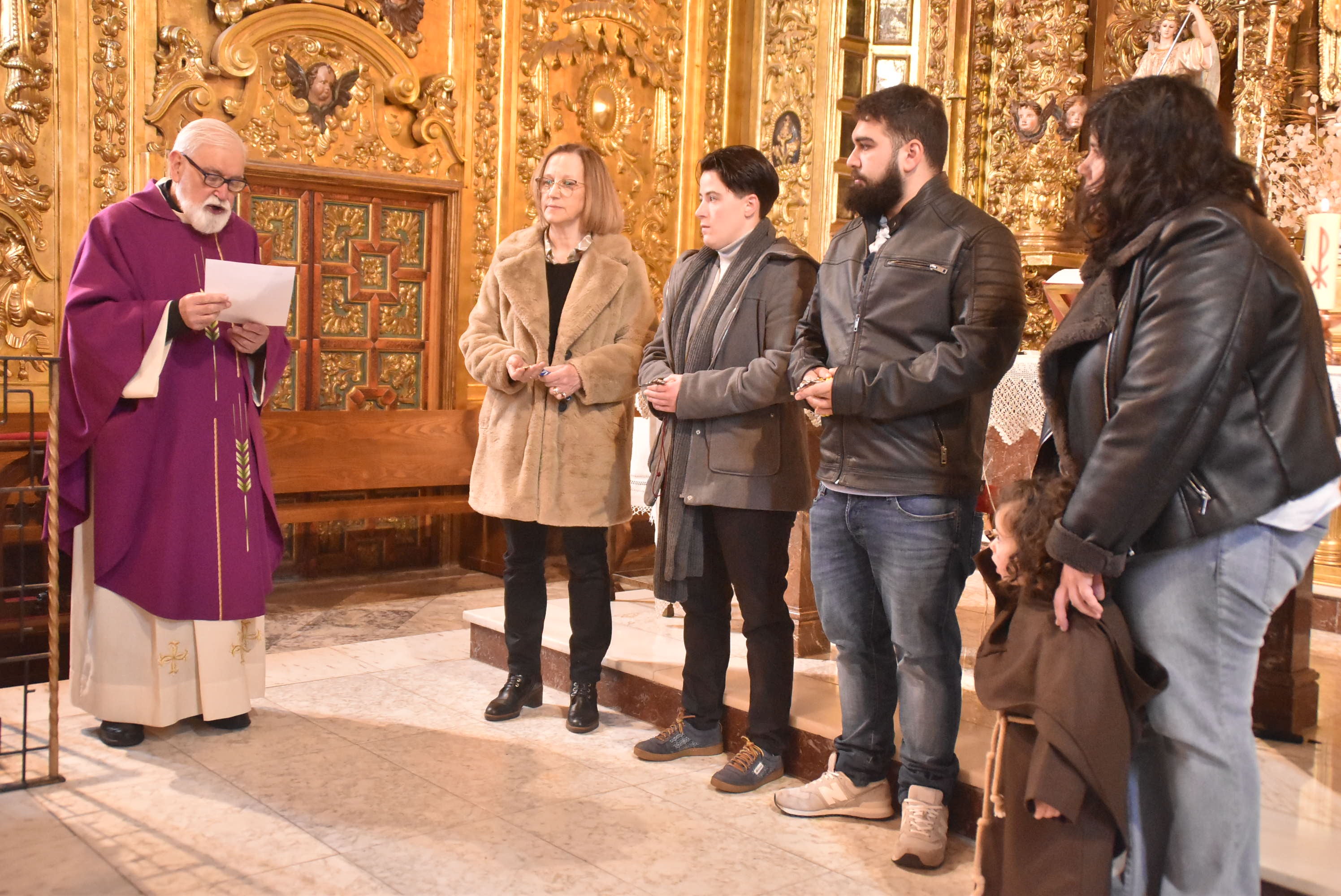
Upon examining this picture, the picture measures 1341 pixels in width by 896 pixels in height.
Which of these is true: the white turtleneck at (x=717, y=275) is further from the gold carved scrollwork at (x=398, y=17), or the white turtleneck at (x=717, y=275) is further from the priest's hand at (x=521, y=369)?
the gold carved scrollwork at (x=398, y=17)

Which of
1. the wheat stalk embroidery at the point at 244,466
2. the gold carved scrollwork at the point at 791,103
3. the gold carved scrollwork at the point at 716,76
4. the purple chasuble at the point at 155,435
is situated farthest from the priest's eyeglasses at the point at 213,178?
the gold carved scrollwork at the point at 716,76

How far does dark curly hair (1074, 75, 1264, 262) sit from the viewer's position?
208 centimetres

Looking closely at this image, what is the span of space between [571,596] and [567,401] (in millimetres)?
591

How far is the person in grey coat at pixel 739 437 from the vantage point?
3264 mm

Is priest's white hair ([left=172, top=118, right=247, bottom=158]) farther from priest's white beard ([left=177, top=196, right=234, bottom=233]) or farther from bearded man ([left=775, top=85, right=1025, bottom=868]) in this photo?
bearded man ([left=775, top=85, right=1025, bottom=868])

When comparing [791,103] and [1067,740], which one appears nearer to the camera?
[1067,740]

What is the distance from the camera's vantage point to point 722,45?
27.3ft

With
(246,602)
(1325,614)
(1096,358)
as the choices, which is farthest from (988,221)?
(1325,614)

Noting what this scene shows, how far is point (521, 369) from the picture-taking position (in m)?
3.62

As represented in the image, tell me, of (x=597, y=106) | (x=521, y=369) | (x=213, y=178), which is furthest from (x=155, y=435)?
(x=597, y=106)

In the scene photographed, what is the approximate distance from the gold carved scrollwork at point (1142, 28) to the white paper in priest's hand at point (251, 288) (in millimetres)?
4587

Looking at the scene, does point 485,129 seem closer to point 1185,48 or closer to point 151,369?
point 1185,48

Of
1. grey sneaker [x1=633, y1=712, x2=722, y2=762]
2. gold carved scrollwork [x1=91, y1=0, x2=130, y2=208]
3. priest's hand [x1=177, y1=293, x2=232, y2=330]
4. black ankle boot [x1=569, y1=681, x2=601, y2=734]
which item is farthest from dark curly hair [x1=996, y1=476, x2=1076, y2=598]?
gold carved scrollwork [x1=91, y1=0, x2=130, y2=208]

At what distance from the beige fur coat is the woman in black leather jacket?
1.78 m
